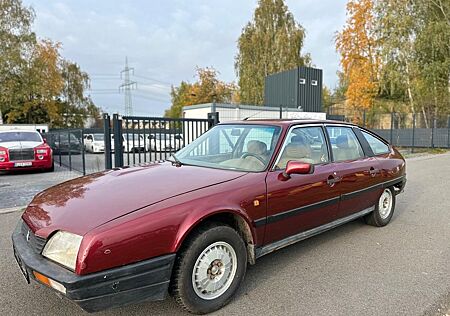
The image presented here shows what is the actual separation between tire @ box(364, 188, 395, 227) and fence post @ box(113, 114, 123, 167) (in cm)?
482

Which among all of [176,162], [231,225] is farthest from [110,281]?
[176,162]

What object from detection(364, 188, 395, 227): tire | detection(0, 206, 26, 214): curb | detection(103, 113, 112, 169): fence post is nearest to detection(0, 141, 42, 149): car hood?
detection(103, 113, 112, 169): fence post

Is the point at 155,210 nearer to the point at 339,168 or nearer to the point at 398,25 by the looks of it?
the point at 339,168

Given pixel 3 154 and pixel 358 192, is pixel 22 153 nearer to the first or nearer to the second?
pixel 3 154

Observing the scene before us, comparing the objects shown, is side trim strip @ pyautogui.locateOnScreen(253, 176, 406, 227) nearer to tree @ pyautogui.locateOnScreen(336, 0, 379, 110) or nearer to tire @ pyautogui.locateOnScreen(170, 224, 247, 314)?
tire @ pyautogui.locateOnScreen(170, 224, 247, 314)

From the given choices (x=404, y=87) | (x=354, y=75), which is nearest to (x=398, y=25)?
(x=404, y=87)

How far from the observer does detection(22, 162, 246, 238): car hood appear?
2373 mm

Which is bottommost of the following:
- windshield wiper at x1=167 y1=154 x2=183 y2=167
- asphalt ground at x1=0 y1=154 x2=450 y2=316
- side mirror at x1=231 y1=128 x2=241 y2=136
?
asphalt ground at x1=0 y1=154 x2=450 y2=316

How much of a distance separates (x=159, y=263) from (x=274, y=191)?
1.29m

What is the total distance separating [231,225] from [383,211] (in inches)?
121

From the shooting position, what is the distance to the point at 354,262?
3.67 meters

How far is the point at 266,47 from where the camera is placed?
33406 mm

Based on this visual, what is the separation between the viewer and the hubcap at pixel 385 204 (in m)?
4.88

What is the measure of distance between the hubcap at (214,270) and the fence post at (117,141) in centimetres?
469
